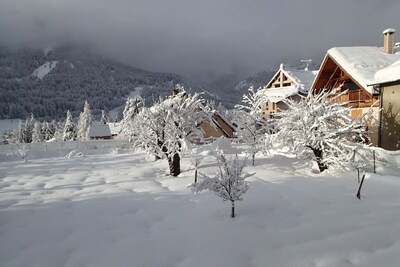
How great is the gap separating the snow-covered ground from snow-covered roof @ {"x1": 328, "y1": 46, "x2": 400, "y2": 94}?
8.52 meters

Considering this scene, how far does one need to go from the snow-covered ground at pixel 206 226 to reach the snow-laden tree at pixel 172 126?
125 inches

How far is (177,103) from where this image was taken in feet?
51.3

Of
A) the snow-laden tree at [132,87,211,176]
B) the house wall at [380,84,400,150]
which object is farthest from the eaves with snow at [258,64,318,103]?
the snow-laden tree at [132,87,211,176]

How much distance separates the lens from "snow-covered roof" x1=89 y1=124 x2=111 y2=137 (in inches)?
2702

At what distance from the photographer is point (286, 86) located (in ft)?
128

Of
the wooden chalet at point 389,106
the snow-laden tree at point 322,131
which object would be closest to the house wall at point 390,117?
the wooden chalet at point 389,106

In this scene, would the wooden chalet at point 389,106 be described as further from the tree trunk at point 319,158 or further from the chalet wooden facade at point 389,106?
the tree trunk at point 319,158

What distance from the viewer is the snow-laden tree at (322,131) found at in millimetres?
12484

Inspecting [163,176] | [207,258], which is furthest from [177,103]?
[207,258]

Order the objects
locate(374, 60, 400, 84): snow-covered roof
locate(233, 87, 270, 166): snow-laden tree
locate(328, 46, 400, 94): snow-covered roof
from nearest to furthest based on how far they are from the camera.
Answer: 1. locate(374, 60, 400, 84): snow-covered roof
2. locate(328, 46, 400, 94): snow-covered roof
3. locate(233, 87, 270, 166): snow-laden tree

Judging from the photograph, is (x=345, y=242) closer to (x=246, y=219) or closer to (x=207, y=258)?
(x=246, y=219)

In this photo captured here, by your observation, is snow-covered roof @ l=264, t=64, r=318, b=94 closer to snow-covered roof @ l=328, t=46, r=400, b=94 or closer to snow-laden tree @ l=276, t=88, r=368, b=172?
snow-covered roof @ l=328, t=46, r=400, b=94

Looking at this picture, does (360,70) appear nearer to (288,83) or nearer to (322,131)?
(322,131)

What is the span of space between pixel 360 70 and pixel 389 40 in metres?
5.74
